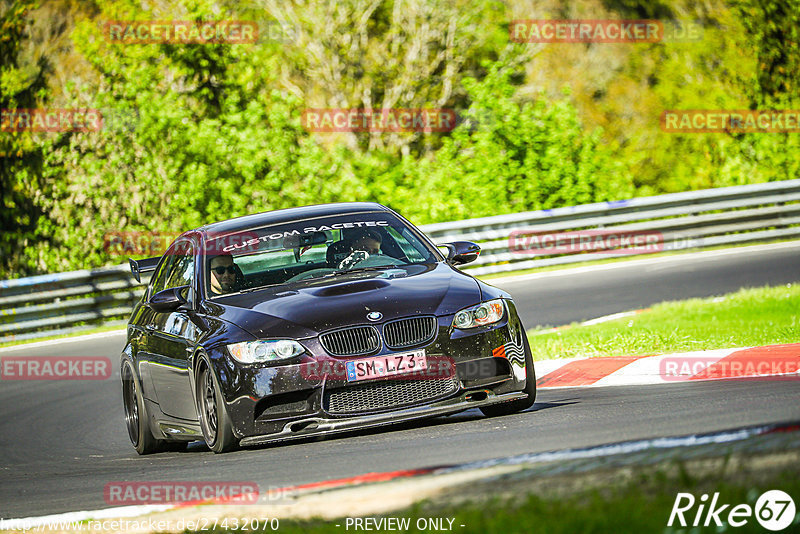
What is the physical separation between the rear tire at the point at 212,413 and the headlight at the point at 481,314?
143 centimetres

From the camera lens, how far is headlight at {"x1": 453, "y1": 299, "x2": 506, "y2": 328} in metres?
7.05

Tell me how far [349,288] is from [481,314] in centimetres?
82

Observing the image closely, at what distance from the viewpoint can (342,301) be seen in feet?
23.2

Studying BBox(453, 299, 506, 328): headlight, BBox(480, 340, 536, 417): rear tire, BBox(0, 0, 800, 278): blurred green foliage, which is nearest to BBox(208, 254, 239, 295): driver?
BBox(453, 299, 506, 328): headlight

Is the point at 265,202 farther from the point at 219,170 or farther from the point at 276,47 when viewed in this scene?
the point at 276,47

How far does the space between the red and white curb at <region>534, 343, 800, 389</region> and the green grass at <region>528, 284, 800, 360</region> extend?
53 centimetres

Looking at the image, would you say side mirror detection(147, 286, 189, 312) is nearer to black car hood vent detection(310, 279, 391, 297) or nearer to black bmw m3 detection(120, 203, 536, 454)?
black bmw m3 detection(120, 203, 536, 454)

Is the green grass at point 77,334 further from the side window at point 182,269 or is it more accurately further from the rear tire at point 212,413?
the rear tire at point 212,413

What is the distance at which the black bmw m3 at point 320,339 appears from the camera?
6801mm

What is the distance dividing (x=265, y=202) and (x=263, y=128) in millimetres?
1723

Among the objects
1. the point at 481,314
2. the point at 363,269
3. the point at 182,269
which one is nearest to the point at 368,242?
the point at 363,269

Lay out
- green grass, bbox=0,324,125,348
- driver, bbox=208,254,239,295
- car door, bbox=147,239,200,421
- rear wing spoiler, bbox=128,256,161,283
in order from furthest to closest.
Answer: green grass, bbox=0,324,125,348, rear wing spoiler, bbox=128,256,161,283, driver, bbox=208,254,239,295, car door, bbox=147,239,200,421

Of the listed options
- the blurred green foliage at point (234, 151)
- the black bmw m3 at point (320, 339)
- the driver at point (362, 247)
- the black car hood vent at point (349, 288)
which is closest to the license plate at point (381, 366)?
the black bmw m3 at point (320, 339)

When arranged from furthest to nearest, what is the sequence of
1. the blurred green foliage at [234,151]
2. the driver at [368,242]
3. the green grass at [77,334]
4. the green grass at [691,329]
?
the blurred green foliage at [234,151]
the green grass at [77,334]
the green grass at [691,329]
the driver at [368,242]
